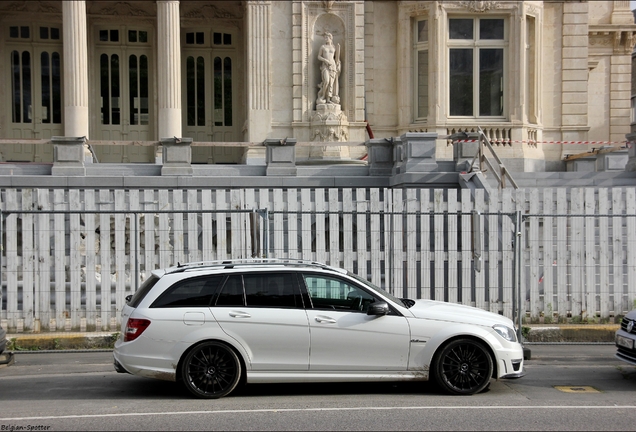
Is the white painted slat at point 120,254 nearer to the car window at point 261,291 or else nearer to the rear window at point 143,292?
the rear window at point 143,292

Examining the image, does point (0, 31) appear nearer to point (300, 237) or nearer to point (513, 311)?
point (300, 237)

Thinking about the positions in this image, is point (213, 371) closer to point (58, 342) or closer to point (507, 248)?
point (58, 342)

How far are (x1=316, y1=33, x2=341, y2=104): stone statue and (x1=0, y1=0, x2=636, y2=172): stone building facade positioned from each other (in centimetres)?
5

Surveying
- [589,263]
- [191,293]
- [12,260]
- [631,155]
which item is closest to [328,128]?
[631,155]

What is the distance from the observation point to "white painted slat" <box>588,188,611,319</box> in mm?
12727

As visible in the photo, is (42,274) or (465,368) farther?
(42,274)

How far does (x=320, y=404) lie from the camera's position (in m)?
8.33

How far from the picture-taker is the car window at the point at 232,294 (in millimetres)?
8742

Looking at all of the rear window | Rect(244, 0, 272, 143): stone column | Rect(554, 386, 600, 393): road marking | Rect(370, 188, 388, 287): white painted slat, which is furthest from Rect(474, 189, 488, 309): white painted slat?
Rect(244, 0, 272, 143): stone column

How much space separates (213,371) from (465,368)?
2.64 m

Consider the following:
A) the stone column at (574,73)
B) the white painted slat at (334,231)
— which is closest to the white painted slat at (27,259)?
the white painted slat at (334,231)

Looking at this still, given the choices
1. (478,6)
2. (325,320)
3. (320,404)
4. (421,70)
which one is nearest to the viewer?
(320,404)

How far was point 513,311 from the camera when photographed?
12102mm

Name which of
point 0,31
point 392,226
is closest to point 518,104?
point 392,226
